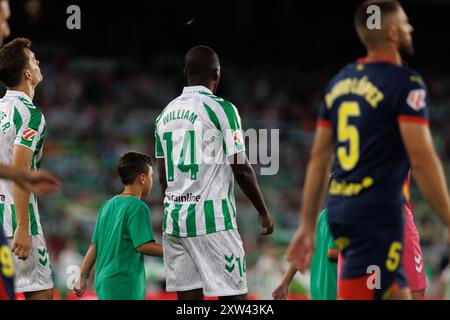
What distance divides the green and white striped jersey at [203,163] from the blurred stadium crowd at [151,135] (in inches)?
261

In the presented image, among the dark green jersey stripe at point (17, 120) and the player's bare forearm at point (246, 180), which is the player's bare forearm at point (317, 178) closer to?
the player's bare forearm at point (246, 180)

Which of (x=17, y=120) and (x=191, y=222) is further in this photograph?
(x=17, y=120)

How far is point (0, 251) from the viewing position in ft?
14.8

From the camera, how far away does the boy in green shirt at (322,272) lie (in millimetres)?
6574

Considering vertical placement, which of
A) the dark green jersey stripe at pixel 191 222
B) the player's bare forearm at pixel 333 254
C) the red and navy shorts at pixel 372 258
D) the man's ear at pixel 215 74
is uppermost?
the man's ear at pixel 215 74

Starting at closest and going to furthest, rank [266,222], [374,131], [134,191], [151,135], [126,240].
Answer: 1. [374,131]
2. [266,222]
3. [126,240]
4. [134,191]
5. [151,135]

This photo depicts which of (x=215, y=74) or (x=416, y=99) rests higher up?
(x=215, y=74)

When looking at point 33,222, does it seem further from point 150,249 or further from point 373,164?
point 373,164

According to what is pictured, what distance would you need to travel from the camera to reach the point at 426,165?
14.6ft

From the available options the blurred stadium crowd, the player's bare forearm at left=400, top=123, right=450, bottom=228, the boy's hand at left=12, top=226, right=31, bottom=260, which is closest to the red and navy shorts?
the player's bare forearm at left=400, top=123, right=450, bottom=228

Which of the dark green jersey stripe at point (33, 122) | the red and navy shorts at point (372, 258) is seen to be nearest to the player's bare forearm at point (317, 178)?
the red and navy shorts at point (372, 258)

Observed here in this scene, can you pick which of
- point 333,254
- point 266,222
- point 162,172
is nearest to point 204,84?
point 162,172

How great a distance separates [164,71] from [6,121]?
17.6 meters

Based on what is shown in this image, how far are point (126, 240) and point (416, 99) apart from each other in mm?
2776
